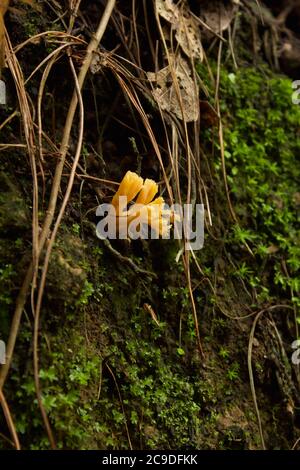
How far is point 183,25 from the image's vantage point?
7.63 feet

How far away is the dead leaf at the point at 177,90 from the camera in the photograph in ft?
6.98

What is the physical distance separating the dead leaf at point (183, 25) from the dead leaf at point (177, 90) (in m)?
0.07

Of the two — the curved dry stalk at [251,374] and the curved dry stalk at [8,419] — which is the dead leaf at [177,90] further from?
the curved dry stalk at [8,419]

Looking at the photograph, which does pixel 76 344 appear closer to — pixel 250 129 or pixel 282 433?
pixel 282 433

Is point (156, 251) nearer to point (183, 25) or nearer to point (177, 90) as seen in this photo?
point (177, 90)

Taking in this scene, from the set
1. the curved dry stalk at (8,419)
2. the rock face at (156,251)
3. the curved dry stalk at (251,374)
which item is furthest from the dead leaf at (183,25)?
the curved dry stalk at (8,419)

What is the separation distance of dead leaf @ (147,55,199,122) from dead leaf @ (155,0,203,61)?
0.07 m

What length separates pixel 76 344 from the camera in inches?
63.2

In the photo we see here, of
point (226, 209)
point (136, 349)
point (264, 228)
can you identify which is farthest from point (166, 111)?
point (136, 349)

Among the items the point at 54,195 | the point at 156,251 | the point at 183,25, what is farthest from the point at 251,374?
the point at 183,25

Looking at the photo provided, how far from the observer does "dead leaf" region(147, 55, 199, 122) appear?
2.13 m
